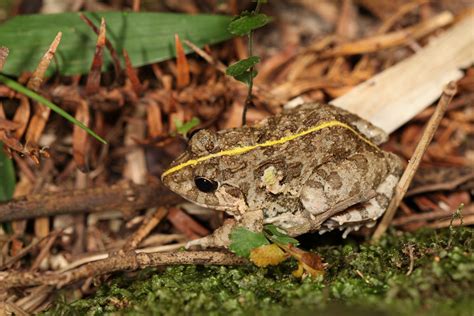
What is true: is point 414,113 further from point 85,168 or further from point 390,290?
point 85,168

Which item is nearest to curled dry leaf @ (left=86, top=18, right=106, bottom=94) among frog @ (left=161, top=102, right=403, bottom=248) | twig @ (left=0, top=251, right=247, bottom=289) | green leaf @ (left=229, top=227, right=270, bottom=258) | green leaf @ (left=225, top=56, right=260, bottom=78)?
frog @ (left=161, top=102, right=403, bottom=248)

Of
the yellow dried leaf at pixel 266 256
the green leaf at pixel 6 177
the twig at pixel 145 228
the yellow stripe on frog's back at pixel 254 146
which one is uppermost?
the yellow stripe on frog's back at pixel 254 146

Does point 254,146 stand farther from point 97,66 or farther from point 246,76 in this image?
point 97,66

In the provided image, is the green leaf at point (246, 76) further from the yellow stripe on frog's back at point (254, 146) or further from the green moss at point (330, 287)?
the green moss at point (330, 287)

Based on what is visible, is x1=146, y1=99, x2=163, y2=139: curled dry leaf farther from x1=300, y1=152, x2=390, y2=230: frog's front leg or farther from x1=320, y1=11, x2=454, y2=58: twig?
x1=320, y1=11, x2=454, y2=58: twig

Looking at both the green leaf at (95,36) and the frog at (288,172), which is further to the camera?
the green leaf at (95,36)

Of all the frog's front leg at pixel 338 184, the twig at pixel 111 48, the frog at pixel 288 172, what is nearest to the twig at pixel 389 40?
the frog at pixel 288 172
